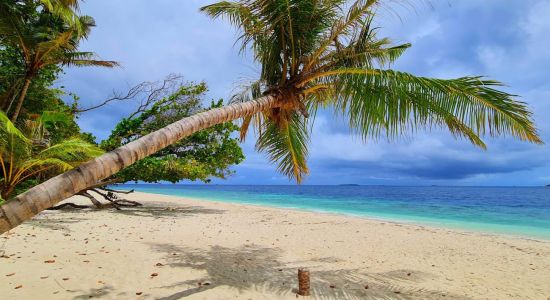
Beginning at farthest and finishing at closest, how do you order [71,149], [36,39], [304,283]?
1. [36,39]
2. [71,149]
3. [304,283]

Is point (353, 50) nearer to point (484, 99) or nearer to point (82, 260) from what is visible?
point (484, 99)

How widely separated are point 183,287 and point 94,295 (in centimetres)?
114


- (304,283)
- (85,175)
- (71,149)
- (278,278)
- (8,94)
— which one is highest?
(8,94)

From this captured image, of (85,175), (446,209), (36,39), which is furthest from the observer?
(446,209)

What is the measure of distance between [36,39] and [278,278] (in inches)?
384

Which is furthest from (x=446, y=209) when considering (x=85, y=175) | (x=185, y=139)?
(x=85, y=175)

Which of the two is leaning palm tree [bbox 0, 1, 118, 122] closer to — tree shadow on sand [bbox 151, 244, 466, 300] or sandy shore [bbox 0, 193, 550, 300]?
sandy shore [bbox 0, 193, 550, 300]

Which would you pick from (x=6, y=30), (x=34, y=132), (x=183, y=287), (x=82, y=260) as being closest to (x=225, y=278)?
(x=183, y=287)

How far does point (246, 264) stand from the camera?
21.8 ft

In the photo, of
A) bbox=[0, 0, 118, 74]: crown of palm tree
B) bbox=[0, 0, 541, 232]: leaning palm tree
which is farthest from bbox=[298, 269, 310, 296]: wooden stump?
bbox=[0, 0, 118, 74]: crown of palm tree

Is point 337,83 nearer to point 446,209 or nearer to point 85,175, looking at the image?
point 85,175

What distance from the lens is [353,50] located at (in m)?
5.46

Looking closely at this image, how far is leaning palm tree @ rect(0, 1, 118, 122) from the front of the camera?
31.9 feet

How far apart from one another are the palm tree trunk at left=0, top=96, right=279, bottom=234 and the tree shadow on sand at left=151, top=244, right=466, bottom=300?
2422 millimetres
